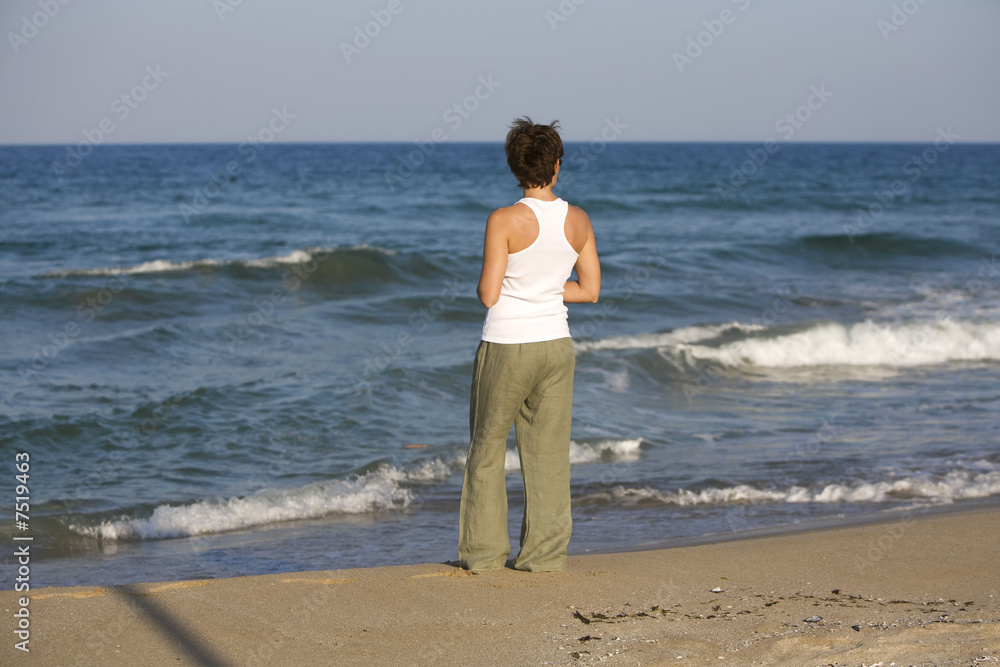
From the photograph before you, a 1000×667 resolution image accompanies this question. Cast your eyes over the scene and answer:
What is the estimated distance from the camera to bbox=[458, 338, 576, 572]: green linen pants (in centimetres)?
341

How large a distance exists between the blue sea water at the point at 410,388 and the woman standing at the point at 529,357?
114cm

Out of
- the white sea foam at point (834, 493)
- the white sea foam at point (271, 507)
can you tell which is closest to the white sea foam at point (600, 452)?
the white sea foam at point (271, 507)

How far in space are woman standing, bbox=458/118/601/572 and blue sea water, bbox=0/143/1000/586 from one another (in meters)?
1.14

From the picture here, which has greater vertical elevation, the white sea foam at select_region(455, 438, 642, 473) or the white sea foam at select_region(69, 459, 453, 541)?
the white sea foam at select_region(455, 438, 642, 473)

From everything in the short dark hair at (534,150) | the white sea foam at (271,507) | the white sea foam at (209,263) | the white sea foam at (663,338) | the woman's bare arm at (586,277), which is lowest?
the white sea foam at (271,507)

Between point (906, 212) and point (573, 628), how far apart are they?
26.5 meters

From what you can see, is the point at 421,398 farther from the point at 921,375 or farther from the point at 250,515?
the point at 921,375

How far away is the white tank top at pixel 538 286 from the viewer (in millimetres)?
3264

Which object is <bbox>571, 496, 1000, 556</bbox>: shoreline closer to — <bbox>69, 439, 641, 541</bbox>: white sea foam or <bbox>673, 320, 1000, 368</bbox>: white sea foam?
<bbox>69, 439, 641, 541</bbox>: white sea foam

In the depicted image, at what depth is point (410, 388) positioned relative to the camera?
26.9ft

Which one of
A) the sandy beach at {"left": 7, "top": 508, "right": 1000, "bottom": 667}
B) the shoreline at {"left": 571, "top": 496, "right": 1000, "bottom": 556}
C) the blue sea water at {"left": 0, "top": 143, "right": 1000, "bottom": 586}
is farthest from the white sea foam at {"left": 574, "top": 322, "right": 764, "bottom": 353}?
the sandy beach at {"left": 7, "top": 508, "right": 1000, "bottom": 667}

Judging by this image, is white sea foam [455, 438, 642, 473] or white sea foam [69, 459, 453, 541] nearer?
white sea foam [69, 459, 453, 541]

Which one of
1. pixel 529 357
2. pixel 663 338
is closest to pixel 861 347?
pixel 663 338

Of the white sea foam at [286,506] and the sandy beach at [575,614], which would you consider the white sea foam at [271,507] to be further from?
the sandy beach at [575,614]
